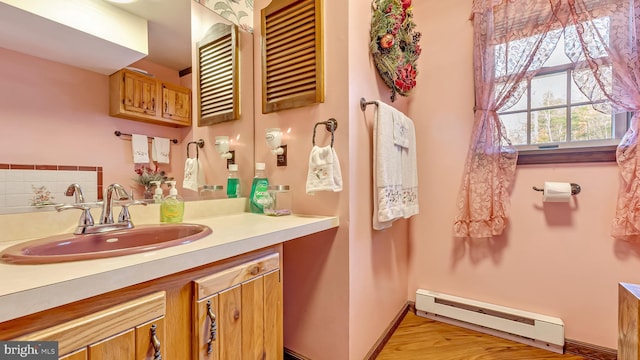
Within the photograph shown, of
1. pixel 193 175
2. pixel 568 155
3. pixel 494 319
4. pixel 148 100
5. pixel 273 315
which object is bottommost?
pixel 494 319

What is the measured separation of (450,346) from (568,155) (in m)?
1.31

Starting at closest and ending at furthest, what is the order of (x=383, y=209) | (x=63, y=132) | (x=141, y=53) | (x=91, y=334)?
1. (x=91, y=334)
2. (x=63, y=132)
3. (x=141, y=53)
4. (x=383, y=209)

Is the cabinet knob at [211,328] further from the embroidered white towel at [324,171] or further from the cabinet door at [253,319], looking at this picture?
the embroidered white towel at [324,171]

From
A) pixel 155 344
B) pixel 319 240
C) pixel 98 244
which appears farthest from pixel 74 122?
pixel 319 240

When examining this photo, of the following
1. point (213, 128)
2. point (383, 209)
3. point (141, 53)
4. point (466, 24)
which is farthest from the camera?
point (466, 24)

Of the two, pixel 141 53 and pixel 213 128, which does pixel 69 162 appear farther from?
pixel 213 128

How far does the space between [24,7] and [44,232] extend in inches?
29.0

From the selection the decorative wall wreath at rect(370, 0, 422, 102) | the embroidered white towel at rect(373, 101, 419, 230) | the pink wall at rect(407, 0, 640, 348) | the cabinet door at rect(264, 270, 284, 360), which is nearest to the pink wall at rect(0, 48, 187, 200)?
the cabinet door at rect(264, 270, 284, 360)

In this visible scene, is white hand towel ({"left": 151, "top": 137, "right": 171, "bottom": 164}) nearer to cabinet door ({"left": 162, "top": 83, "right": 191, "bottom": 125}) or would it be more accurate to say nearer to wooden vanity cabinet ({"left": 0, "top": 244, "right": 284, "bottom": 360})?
cabinet door ({"left": 162, "top": 83, "right": 191, "bottom": 125})

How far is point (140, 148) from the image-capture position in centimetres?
117

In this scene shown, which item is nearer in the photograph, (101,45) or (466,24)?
(101,45)

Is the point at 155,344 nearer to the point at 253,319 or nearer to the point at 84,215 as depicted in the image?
the point at 253,319

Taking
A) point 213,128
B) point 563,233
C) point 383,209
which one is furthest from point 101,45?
point 563,233

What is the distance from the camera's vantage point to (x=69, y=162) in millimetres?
993
